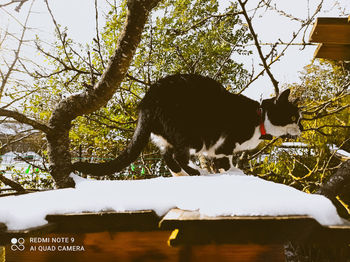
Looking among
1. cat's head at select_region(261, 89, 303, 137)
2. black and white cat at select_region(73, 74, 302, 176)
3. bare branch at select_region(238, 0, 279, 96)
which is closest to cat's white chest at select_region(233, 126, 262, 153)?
black and white cat at select_region(73, 74, 302, 176)

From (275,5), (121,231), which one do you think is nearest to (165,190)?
(121,231)

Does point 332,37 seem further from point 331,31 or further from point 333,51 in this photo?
point 333,51

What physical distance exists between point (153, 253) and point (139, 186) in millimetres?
410

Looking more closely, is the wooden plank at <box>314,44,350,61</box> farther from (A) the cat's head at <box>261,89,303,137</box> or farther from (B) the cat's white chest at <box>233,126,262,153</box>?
(B) the cat's white chest at <box>233,126,262,153</box>

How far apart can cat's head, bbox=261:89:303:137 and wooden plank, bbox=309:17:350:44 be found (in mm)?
733

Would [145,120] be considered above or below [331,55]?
below

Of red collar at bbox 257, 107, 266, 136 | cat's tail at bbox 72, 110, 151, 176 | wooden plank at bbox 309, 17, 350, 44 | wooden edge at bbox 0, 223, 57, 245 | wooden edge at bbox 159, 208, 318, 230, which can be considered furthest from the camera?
red collar at bbox 257, 107, 266, 136

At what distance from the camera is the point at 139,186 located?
1.59 m

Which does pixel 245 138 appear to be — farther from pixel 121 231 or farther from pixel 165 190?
pixel 121 231

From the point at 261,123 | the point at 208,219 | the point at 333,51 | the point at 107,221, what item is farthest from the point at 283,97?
the point at 107,221

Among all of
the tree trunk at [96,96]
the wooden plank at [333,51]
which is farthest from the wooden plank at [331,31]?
the tree trunk at [96,96]

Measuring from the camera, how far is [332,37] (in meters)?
2.76

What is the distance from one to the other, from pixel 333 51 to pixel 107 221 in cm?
334

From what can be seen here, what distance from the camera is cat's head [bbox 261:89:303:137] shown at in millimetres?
2736
